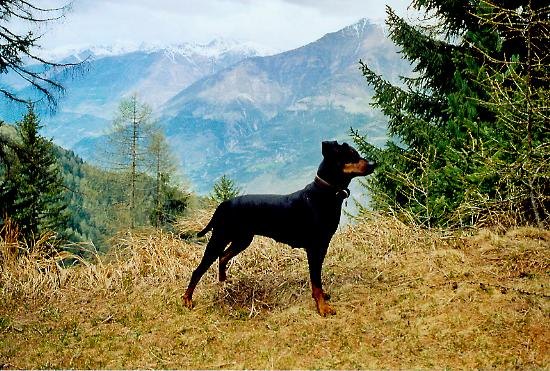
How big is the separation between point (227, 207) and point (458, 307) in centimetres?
252

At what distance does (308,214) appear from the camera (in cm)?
488

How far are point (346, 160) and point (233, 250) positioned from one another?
177cm

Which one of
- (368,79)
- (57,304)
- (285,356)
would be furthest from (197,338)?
(368,79)

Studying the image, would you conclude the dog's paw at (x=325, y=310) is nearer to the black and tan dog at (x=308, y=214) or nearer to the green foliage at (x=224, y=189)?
the black and tan dog at (x=308, y=214)

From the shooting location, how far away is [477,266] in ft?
17.6

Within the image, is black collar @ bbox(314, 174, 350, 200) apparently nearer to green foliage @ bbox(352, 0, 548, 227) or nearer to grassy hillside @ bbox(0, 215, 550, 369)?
grassy hillside @ bbox(0, 215, 550, 369)

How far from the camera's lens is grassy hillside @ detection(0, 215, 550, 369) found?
4.25m

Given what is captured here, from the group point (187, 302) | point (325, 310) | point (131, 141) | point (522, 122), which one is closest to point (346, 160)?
point (325, 310)

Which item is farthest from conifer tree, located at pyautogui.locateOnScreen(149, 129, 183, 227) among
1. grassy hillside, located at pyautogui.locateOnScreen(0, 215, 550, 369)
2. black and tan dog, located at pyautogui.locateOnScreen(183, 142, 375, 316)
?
black and tan dog, located at pyautogui.locateOnScreen(183, 142, 375, 316)

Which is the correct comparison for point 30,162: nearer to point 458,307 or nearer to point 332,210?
point 332,210

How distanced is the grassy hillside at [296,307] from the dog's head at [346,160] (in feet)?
4.79

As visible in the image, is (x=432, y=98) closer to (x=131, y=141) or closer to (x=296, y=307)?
(x=296, y=307)

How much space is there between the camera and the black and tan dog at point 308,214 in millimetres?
4711

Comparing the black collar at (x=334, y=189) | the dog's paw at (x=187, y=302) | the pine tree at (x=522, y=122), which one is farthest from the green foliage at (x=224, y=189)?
the black collar at (x=334, y=189)
